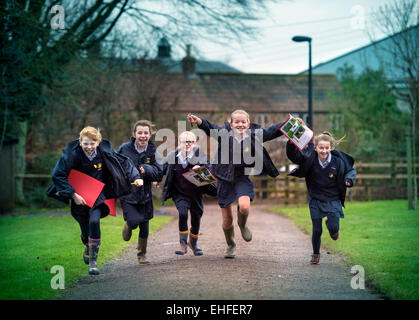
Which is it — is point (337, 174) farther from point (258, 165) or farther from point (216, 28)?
point (216, 28)

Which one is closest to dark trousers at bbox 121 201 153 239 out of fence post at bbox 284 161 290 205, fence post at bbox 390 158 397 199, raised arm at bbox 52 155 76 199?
raised arm at bbox 52 155 76 199

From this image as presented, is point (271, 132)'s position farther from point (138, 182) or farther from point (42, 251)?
point (42, 251)

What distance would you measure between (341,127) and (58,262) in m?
20.3

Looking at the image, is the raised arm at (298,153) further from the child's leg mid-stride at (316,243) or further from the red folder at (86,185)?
the red folder at (86,185)

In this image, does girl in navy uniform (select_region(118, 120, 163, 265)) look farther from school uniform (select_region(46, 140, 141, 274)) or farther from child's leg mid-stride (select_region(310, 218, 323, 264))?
child's leg mid-stride (select_region(310, 218, 323, 264))

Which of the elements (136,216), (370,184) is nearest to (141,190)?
(136,216)

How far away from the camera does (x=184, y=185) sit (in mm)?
7980

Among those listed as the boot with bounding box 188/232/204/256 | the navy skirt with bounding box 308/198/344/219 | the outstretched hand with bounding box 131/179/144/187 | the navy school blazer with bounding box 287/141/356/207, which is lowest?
the boot with bounding box 188/232/204/256

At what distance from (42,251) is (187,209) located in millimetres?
2730

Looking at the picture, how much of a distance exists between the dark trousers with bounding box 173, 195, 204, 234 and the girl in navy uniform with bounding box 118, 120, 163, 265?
19.8 inches

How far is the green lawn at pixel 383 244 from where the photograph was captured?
5983 millimetres

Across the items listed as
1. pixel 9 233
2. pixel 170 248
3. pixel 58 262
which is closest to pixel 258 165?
pixel 170 248

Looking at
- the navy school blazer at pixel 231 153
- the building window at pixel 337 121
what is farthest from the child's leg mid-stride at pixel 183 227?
the building window at pixel 337 121

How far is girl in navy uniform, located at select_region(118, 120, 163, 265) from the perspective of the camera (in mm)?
7409
